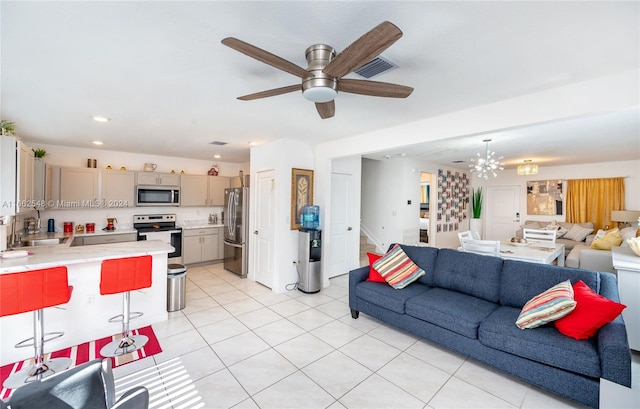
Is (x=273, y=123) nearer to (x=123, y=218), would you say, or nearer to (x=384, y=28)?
(x=384, y=28)

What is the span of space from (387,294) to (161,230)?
4714 millimetres

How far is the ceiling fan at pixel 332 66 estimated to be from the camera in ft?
4.31

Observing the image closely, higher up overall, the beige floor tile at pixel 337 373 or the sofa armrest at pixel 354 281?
the sofa armrest at pixel 354 281

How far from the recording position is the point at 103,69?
2.10 metres

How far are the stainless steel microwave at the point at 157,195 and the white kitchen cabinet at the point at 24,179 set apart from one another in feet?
5.61

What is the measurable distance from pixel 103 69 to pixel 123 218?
4447mm

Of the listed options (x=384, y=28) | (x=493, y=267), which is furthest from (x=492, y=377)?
(x=384, y=28)

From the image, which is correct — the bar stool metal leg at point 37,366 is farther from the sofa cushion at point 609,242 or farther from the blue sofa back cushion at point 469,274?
the sofa cushion at point 609,242

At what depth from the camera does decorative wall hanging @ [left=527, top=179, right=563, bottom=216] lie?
7.26 metres

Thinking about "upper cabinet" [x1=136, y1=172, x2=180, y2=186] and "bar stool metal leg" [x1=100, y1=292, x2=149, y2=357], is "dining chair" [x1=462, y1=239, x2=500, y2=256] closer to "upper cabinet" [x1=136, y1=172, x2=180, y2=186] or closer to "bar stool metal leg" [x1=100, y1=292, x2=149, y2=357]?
"bar stool metal leg" [x1=100, y1=292, x2=149, y2=357]

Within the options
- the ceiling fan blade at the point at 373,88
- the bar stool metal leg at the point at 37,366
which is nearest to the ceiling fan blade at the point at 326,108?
the ceiling fan blade at the point at 373,88

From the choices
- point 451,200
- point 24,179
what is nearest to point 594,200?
point 451,200

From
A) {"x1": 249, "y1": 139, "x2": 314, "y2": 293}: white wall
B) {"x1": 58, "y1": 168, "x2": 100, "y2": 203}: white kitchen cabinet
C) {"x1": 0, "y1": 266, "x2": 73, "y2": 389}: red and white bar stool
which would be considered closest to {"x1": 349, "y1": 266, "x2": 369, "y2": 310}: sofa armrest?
{"x1": 249, "y1": 139, "x2": 314, "y2": 293}: white wall

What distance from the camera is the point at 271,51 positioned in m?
1.84
